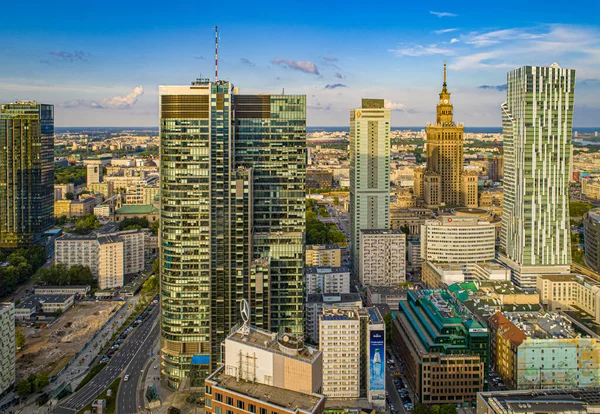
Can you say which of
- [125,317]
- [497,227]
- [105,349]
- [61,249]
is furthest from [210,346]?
[497,227]

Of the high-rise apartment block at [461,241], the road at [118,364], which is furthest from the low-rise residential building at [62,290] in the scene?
the high-rise apartment block at [461,241]

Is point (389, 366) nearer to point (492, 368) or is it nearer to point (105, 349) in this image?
point (492, 368)

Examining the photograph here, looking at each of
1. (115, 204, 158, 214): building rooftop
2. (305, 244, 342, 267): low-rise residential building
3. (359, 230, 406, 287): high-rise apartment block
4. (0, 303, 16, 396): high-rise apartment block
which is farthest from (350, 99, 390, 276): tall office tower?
(0, 303, 16, 396): high-rise apartment block

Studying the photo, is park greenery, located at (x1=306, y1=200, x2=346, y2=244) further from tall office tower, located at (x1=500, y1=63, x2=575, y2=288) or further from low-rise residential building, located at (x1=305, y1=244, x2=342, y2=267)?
tall office tower, located at (x1=500, y1=63, x2=575, y2=288)

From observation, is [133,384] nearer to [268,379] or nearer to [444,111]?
[268,379]

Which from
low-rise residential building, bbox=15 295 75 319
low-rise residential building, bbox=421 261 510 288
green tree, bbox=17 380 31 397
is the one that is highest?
low-rise residential building, bbox=421 261 510 288

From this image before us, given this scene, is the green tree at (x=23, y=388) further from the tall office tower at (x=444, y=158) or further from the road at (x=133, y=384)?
the tall office tower at (x=444, y=158)
